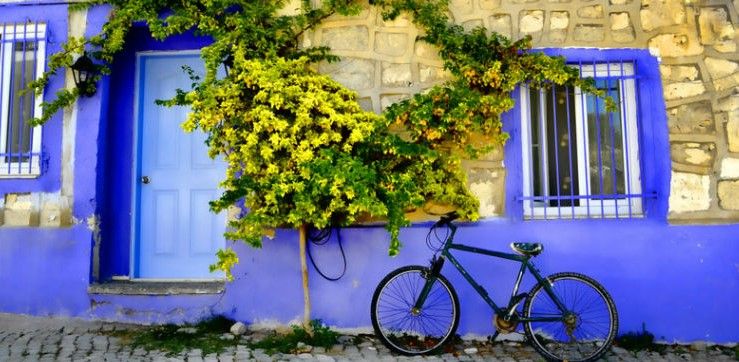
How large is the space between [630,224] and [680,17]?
1.90 metres

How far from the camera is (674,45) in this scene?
4930 mm

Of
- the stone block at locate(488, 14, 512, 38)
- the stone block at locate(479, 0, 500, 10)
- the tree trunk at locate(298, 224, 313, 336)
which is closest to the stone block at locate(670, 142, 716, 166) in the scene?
the stone block at locate(488, 14, 512, 38)

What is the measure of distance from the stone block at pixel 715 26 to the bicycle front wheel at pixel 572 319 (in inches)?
98.8

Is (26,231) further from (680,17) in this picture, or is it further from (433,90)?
(680,17)

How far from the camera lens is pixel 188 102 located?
456 centimetres

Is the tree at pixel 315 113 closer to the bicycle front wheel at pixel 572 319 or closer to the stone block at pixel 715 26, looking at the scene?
the bicycle front wheel at pixel 572 319

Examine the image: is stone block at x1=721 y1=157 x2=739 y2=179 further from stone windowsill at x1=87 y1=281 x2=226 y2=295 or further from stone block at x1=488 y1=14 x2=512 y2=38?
stone windowsill at x1=87 y1=281 x2=226 y2=295

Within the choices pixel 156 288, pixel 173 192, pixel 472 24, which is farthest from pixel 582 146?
pixel 156 288

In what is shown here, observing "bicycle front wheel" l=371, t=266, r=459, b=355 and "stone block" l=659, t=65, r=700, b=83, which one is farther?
"stone block" l=659, t=65, r=700, b=83

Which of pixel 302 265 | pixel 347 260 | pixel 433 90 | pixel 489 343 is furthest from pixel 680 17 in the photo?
pixel 302 265

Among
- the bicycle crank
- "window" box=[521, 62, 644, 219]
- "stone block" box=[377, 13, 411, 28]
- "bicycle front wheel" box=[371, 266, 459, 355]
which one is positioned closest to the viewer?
the bicycle crank

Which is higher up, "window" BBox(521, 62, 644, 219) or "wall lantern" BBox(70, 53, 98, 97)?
"wall lantern" BBox(70, 53, 98, 97)

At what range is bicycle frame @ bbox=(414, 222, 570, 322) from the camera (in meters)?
4.21

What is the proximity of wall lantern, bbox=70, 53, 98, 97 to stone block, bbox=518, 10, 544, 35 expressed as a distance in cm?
394
